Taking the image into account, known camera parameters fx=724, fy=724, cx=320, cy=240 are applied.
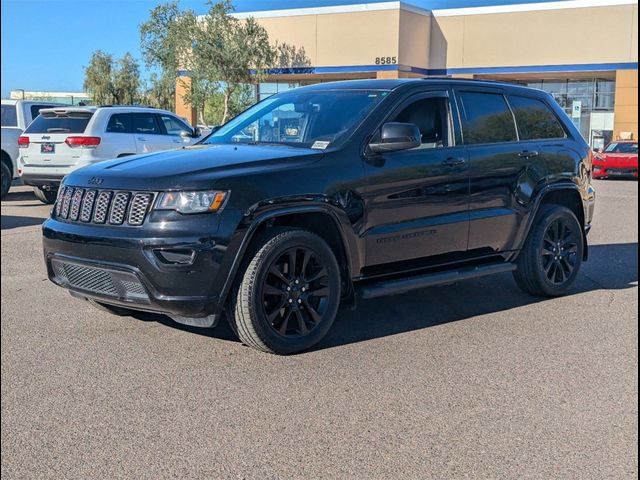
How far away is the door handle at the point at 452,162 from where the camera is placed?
577 cm

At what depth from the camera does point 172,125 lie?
572 inches

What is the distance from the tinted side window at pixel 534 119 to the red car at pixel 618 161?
701 inches

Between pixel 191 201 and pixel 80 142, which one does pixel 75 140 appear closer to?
pixel 80 142

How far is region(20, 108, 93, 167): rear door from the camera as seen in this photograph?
1264cm

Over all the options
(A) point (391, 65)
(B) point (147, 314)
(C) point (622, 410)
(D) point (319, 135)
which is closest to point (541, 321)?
(C) point (622, 410)

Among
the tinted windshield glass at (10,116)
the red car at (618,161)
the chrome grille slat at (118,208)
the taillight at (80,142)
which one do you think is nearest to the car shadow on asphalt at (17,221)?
the taillight at (80,142)

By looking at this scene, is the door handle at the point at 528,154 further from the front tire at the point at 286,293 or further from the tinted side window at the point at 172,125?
the tinted side window at the point at 172,125

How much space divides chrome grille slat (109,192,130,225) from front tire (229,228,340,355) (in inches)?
33.8

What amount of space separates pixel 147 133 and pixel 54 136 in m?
1.75

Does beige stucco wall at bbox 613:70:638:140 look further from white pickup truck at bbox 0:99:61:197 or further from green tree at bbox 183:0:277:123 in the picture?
white pickup truck at bbox 0:99:61:197

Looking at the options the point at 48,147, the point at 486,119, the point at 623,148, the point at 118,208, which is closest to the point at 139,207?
the point at 118,208

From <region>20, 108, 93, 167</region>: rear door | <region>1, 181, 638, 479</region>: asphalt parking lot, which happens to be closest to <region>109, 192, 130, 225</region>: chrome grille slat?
<region>1, 181, 638, 479</region>: asphalt parking lot

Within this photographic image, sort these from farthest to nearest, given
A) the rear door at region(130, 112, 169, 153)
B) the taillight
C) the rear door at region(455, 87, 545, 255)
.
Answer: the rear door at region(130, 112, 169, 153) < the taillight < the rear door at region(455, 87, 545, 255)

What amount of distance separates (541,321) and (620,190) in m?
15.6
